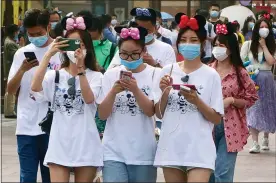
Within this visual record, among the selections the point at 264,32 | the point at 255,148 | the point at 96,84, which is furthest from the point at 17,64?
the point at 255,148

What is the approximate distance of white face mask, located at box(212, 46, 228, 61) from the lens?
302 inches

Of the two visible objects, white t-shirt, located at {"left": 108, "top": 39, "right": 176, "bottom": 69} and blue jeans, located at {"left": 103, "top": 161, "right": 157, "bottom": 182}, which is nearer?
blue jeans, located at {"left": 103, "top": 161, "right": 157, "bottom": 182}

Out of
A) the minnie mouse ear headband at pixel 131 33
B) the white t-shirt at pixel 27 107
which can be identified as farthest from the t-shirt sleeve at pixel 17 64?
the minnie mouse ear headband at pixel 131 33

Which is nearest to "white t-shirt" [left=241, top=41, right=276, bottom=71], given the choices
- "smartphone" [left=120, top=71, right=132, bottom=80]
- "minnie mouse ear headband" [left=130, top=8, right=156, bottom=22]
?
"minnie mouse ear headband" [left=130, top=8, right=156, bottom=22]

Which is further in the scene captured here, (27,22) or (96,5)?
(96,5)

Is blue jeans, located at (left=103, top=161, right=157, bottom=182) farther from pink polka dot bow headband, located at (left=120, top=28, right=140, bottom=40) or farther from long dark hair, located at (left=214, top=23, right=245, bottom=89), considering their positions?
long dark hair, located at (left=214, top=23, right=245, bottom=89)

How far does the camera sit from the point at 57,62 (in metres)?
7.49

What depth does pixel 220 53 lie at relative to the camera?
25.2 ft

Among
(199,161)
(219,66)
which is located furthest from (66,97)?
(219,66)

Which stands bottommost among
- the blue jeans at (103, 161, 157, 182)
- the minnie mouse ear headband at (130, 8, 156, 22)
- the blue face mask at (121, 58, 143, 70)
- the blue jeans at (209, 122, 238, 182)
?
the blue jeans at (209, 122, 238, 182)

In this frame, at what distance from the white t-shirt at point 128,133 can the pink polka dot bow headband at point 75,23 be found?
53cm

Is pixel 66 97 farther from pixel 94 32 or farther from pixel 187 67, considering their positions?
pixel 94 32

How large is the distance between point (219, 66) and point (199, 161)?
1748 millimetres

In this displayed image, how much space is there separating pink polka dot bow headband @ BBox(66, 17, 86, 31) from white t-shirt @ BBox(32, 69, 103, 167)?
42 cm
